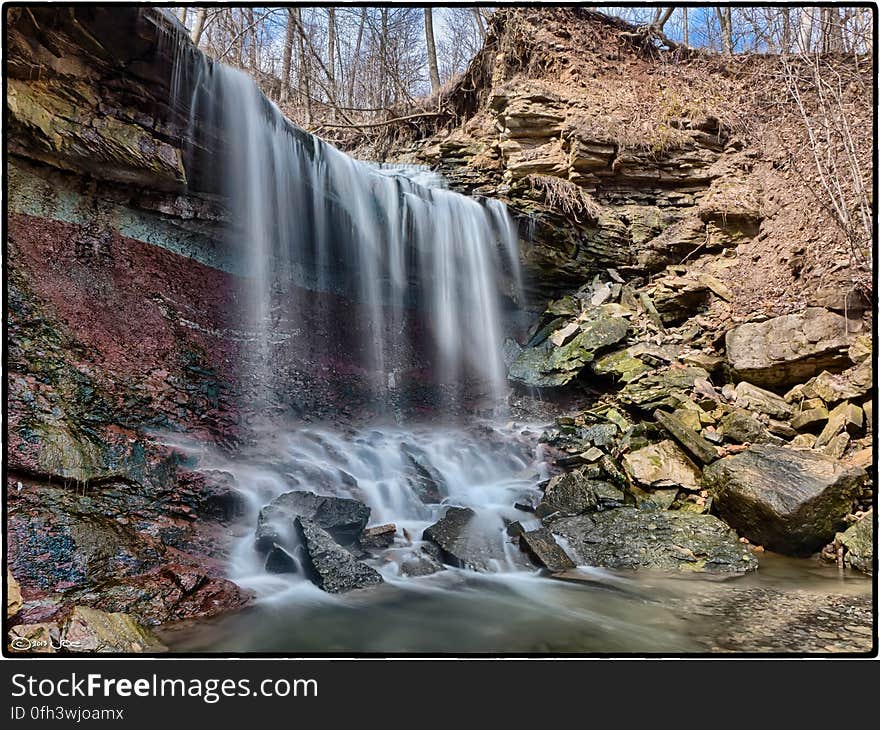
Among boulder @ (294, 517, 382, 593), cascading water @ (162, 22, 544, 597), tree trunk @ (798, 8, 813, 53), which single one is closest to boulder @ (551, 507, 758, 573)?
cascading water @ (162, 22, 544, 597)

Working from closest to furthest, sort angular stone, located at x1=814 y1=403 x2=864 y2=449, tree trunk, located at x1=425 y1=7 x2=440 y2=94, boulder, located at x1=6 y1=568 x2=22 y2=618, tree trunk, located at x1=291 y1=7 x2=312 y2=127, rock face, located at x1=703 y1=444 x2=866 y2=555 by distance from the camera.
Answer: boulder, located at x1=6 y1=568 x2=22 y2=618
rock face, located at x1=703 y1=444 x2=866 y2=555
angular stone, located at x1=814 y1=403 x2=864 y2=449
tree trunk, located at x1=291 y1=7 x2=312 y2=127
tree trunk, located at x1=425 y1=7 x2=440 y2=94

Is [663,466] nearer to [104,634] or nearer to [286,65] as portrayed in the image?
[104,634]

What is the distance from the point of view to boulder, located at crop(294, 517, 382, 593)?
3625 mm

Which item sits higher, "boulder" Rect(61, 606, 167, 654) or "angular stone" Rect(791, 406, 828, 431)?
"angular stone" Rect(791, 406, 828, 431)

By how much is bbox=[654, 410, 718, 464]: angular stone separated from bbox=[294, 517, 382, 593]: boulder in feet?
11.8

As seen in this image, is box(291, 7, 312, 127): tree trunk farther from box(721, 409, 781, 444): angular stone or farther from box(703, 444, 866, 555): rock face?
box(703, 444, 866, 555): rock face

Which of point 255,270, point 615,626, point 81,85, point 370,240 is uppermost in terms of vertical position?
point 81,85

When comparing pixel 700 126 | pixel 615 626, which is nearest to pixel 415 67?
pixel 700 126

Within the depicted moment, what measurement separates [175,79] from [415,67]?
1344 cm

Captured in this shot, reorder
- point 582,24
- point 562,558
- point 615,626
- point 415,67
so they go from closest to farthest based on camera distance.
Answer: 1. point 615,626
2. point 562,558
3. point 582,24
4. point 415,67

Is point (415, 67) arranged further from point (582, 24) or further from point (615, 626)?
point (615, 626)

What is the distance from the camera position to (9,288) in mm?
4430

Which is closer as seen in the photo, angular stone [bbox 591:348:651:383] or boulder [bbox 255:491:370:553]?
boulder [bbox 255:491:370:553]

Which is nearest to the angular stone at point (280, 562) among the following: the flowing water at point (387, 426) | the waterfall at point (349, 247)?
the flowing water at point (387, 426)
